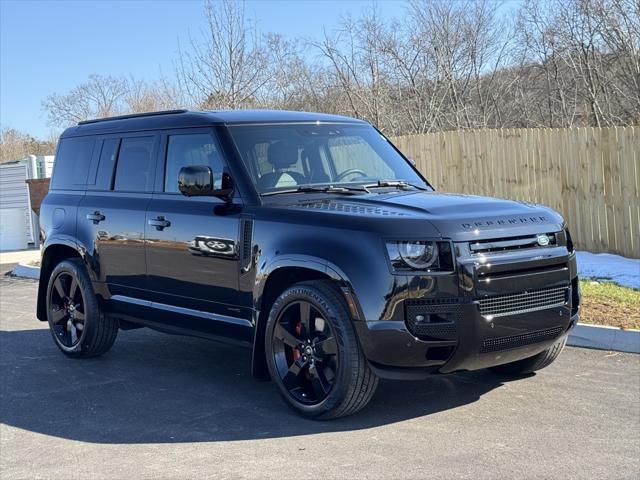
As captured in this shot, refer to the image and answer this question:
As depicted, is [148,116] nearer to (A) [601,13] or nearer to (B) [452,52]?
(A) [601,13]

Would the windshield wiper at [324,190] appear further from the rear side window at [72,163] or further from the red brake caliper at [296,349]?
the rear side window at [72,163]

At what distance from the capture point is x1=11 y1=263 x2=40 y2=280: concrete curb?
50.8ft

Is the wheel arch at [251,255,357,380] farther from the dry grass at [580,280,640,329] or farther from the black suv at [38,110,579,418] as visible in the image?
the dry grass at [580,280,640,329]

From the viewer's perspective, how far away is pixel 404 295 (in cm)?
501

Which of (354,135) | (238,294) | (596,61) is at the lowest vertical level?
(238,294)

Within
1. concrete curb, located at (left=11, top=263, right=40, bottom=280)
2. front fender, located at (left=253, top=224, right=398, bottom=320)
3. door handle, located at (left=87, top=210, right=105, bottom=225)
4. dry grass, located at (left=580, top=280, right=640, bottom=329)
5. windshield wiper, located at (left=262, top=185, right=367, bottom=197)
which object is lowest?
dry grass, located at (left=580, top=280, right=640, bottom=329)

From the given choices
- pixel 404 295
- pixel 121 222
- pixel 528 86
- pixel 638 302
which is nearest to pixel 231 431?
pixel 404 295

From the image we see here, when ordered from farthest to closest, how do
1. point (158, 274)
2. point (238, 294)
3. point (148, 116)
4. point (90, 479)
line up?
point (148, 116)
point (158, 274)
point (238, 294)
point (90, 479)

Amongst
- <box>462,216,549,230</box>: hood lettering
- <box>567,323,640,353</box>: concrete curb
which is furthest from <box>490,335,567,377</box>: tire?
<box>567,323,640,353</box>: concrete curb

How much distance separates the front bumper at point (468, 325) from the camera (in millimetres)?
5016

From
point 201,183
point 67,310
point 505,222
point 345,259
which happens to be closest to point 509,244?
point 505,222

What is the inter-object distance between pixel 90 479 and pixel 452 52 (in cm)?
1743

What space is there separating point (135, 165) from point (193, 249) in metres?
1.30

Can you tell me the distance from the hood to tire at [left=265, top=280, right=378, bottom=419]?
0.60 metres
